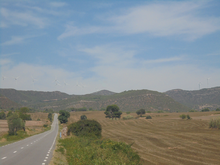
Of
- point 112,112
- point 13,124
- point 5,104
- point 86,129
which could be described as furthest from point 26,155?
point 5,104

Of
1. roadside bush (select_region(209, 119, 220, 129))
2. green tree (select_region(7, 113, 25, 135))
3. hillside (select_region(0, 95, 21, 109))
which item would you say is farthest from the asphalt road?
hillside (select_region(0, 95, 21, 109))

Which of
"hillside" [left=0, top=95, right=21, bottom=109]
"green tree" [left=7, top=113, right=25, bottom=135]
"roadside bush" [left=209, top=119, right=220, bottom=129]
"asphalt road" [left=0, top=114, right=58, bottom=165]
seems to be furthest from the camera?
"hillside" [left=0, top=95, right=21, bottom=109]

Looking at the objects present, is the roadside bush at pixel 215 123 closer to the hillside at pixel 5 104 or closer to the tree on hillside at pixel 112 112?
the tree on hillside at pixel 112 112

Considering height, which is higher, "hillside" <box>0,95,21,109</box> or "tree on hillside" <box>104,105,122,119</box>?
"hillside" <box>0,95,21,109</box>

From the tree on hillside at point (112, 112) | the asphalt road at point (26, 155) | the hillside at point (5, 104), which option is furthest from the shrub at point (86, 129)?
the hillside at point (5, 104)

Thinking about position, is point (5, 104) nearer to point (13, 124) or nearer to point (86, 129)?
point (13, 124)

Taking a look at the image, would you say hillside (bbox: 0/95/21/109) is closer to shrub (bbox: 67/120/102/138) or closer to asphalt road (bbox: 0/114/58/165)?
shrub (bbox: 67/120/102/138)

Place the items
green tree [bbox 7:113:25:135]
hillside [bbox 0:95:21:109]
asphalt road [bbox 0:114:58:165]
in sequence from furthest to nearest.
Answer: hillside [bbox 0:95:21:109] → green tree [bbox 7:113:25:135] → asphalt road [bbox 0:114:58:165]

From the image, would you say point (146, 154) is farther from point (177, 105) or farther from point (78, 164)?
point (177, 105)

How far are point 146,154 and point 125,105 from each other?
6202 inches

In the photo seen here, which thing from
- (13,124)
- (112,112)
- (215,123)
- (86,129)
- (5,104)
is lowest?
(112,112)

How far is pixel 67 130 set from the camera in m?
40.1

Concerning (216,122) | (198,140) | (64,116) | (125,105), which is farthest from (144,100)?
(198,140)

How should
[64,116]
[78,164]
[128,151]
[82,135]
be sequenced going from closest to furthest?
[78,164] → [128,151] → [82,135] → [64,116]
